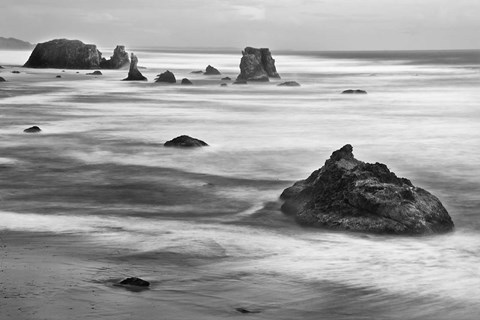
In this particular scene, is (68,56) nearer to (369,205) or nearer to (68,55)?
(68,55)

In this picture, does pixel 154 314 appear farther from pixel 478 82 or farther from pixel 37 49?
pixel 37 49

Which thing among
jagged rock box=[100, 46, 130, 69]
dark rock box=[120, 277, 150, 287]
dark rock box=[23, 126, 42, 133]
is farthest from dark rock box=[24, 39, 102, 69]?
dark rock box=[120, 277, 150, 287]

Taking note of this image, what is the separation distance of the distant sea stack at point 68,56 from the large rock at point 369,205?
321ft

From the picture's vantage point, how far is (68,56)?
11206 centimetres

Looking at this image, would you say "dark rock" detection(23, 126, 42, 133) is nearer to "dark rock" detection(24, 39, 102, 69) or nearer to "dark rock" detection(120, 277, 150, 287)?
"dark rock" detection(120, 277, 150, 287)

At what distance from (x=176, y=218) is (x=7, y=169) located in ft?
28.9

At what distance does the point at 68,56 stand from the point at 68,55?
136 millimetres

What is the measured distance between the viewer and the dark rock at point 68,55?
111438 mm

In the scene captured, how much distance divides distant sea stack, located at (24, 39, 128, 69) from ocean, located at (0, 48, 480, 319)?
68392mm

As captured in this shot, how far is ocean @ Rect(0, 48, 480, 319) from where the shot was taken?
1188cm

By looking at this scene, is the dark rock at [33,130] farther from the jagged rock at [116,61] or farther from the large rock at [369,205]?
the jagged rock at [116,61]

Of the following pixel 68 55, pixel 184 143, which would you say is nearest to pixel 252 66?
pixel 68 55

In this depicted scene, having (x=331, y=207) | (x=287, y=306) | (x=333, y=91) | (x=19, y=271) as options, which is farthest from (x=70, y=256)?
(x=333, y=91)

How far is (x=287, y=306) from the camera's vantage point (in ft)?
38.0
